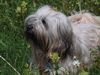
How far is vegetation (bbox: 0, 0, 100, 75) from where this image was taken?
237 inches

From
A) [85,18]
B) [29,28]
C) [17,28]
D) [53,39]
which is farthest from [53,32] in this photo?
[85,18]

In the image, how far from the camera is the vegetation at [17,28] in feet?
19.8

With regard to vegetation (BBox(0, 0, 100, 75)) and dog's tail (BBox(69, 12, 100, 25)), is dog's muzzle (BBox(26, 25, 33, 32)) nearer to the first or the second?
vegetation (BBox(0, 0, 100, 75))

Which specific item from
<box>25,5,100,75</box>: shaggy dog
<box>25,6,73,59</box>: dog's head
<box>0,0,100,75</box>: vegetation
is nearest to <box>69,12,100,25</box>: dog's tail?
<box>0,0,100,75</box>: vegetation

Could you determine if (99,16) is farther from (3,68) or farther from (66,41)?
(3,68)

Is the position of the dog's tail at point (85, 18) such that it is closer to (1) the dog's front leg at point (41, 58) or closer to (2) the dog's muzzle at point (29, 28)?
(1) the dog's front leg at point (41, 58)

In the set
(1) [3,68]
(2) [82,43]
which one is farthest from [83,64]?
(1) [3,68]

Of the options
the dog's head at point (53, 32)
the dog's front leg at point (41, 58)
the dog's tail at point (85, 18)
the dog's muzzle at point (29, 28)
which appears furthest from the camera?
the dog's tail at point (85, 18)

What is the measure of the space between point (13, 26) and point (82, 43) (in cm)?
103

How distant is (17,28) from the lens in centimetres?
703

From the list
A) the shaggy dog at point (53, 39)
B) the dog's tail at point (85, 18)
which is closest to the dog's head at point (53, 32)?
the shaggy dog at point (53, 39)

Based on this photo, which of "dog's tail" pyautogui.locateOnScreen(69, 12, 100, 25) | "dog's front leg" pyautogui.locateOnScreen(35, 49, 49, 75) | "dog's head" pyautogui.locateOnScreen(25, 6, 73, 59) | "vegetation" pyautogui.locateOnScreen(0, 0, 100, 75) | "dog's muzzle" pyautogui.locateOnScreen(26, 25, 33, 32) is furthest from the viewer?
"dog's tail" pyautogui.locateOnScreen(69, 12, 100, 25)

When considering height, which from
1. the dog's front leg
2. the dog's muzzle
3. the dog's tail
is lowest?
the dog's front leg

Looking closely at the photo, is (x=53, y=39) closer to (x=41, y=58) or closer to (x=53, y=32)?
(x=53, y=32)
